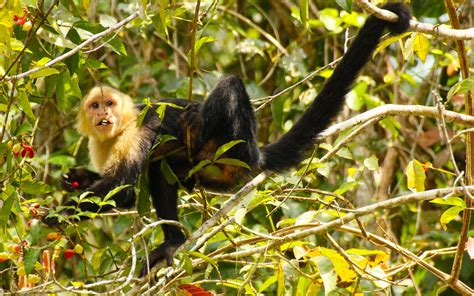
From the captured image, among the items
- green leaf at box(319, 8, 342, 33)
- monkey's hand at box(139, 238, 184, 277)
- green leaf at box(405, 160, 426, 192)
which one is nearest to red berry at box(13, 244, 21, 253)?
monkey's hand at box(139, 238, 184, 277)

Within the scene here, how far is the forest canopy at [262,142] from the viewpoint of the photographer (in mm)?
3494

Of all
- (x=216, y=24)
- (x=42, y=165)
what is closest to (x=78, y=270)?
(x=42, y=165)

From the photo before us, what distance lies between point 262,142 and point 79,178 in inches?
97.1

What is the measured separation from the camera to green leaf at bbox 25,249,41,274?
3.33 meters

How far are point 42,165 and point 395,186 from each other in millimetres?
3066

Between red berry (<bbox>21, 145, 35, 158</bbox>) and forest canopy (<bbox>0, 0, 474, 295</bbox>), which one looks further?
red berry (<bbox>21, 145, 35, 158</bbox>)

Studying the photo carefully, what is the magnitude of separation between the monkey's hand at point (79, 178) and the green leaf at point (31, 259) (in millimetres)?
1278

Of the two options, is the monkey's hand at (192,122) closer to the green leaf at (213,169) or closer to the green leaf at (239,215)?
the green leaf at (213,169)

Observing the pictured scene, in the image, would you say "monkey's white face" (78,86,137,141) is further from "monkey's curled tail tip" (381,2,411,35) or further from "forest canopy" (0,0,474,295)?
"monkey's curled tail tip" (381,2,411,35)

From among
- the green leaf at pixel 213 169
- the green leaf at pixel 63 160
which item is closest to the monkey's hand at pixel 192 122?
the green leaf at pixel 213 169

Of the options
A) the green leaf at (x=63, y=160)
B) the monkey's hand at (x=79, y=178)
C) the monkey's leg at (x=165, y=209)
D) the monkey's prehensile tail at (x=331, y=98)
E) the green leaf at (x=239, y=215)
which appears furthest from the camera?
the green leaf at (x=63, y=160)

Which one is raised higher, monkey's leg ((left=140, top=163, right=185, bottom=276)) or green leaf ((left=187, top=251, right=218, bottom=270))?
green leaf ((left=187, top=251, right=218, bottom=270))

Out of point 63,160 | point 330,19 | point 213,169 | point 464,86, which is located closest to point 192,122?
point 213,169

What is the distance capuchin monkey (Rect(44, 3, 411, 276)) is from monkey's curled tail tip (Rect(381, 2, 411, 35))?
11 millimetres
